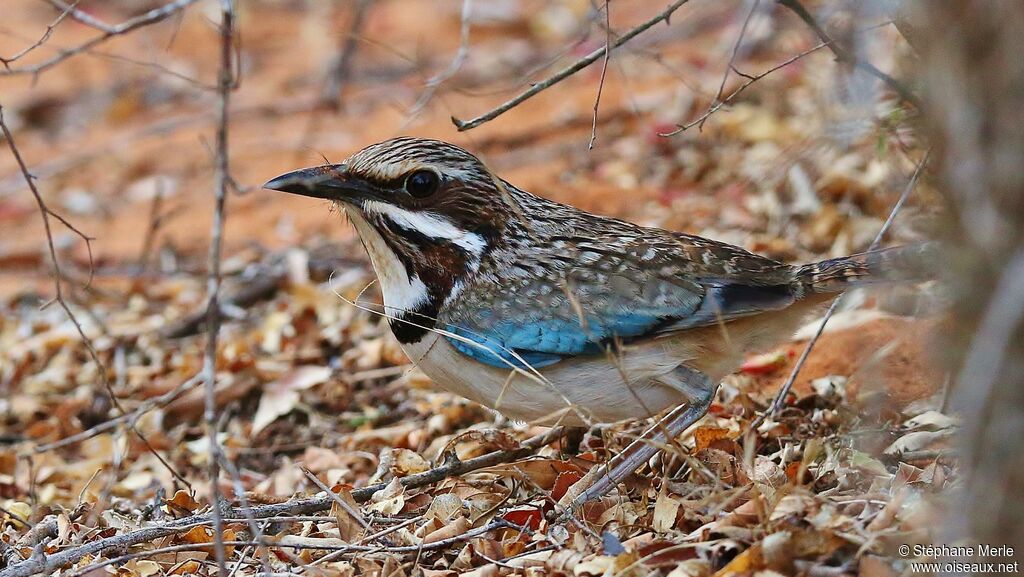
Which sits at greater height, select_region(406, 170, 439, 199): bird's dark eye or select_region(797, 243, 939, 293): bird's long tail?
select_region(406, 170, 439, 199): bird's dark eye

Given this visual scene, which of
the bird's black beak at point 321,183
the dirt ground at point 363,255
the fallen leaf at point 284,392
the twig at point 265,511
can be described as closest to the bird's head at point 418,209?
the bird's black beak at point 321,183

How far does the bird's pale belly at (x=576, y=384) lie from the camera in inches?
196

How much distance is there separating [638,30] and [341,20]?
11603 millimetres

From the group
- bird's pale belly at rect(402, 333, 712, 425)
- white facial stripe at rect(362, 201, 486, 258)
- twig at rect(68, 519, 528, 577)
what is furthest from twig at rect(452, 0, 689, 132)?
twig at rect(68, 519, 528, 577)

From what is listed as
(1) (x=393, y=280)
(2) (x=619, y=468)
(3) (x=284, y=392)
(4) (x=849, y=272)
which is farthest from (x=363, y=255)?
(4) (x=849, y=272)

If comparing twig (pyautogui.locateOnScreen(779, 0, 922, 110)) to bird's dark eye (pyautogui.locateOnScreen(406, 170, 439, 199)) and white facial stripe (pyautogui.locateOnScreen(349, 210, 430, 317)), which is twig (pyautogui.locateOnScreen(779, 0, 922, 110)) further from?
white facial stripe (pyautogui.locateOnScreen(349, 210, 430, 317))

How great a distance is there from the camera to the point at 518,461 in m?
5.52

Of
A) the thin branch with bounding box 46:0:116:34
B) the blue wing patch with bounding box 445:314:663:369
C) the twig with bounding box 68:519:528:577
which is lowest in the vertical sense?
the twig with bounding box 68:519:528:577

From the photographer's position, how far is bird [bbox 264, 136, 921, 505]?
16.4ft

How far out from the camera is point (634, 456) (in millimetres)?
4965

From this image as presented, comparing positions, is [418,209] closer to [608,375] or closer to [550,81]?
[550,81]

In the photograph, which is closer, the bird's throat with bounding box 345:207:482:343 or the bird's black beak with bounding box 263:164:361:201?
the bird's black beak with bounding box 263:164:361:201

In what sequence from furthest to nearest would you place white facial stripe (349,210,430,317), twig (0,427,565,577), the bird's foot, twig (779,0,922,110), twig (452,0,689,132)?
white facial stripe (349,210,430,317) < the bird's foot < twig (452,0,689,132) < twig (0,427,565,577) < twig (779,0,922,110)

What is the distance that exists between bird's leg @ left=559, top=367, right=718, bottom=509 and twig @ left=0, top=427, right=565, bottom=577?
1.98 feet
